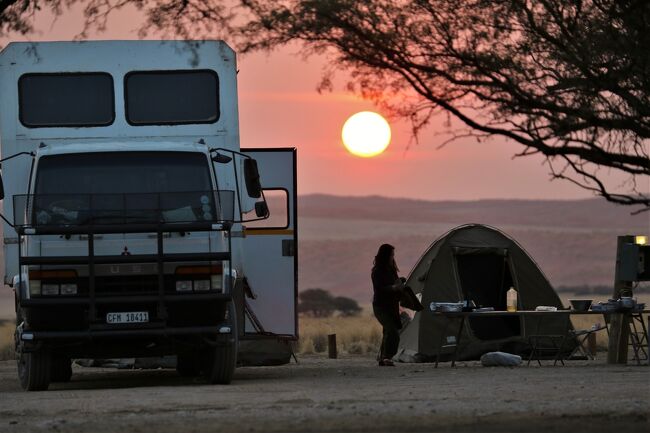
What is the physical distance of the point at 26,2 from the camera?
13.9m

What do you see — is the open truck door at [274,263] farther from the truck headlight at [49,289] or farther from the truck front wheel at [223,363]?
the truck headlight at [49,289]

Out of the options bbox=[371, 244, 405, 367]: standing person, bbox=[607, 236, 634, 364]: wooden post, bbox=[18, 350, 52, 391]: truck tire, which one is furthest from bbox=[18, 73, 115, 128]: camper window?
bbox=[607, 236, 634, 364]: wooden post

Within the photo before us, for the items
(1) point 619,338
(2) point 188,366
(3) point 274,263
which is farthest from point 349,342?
(3) point 274,263

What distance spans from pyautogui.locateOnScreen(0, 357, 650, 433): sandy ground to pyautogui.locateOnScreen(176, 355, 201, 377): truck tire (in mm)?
547

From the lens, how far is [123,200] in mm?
14375

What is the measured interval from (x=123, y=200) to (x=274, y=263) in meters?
3.54

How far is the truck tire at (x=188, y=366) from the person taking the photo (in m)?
17.6

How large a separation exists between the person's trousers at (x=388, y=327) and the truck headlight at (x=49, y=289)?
559 centimetres

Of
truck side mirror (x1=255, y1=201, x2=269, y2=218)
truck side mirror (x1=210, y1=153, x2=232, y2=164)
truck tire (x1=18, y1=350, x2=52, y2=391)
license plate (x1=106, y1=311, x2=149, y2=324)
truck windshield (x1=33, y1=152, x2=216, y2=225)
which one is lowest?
truck tire (x1=18, y1=350, x2=52, y2=391)

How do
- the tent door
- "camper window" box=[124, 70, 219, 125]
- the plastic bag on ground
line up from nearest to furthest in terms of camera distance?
"camper window" box=[124, 70, 219, 125]
the plastic bag on ground
the tent door

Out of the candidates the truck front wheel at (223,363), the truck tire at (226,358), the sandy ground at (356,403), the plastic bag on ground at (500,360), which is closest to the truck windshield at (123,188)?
the truck tire at (226,358)

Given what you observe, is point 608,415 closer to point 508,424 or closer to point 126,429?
point 508,424

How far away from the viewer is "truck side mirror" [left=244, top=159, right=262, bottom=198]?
15.4 metres

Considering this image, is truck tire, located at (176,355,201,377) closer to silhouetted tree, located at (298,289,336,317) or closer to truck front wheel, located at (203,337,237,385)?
truck front wheel, located at (203,337,237,385)
